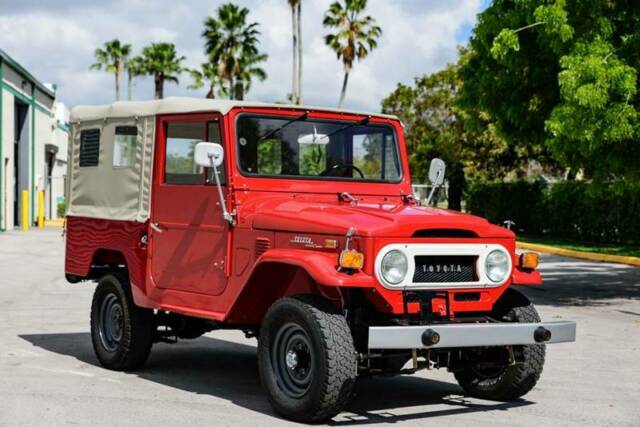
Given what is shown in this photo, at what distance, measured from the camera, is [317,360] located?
7.10 metres

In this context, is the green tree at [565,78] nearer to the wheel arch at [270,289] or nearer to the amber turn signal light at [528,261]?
the amber turn signal light at [528,261]

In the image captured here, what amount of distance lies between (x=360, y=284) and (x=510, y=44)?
10.9m

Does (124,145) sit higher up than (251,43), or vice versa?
(251,43)

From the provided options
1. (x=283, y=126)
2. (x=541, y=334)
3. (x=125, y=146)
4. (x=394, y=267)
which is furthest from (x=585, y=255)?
(x=394, y=267)

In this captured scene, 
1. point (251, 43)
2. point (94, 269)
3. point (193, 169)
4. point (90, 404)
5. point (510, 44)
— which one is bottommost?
point (90, 404)

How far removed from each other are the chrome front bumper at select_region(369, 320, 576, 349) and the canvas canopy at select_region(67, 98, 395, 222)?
8.47ft

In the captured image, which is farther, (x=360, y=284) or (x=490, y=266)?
(x=490, y=266)

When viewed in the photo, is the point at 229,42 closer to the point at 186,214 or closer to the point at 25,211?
the point at 25,211

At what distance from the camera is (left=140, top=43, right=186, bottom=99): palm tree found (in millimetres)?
72938

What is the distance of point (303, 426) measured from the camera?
725 cm

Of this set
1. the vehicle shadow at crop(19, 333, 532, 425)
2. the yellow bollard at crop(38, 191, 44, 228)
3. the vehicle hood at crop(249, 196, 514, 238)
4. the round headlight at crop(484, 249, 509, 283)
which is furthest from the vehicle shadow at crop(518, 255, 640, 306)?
the yellow bollard at crop(38, 191, 44, 228)

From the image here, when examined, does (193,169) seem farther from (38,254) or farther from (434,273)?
(38,254)

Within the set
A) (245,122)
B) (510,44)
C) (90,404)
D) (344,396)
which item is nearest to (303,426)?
(344,396)

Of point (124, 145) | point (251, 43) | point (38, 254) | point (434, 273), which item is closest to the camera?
point (434, 273)
